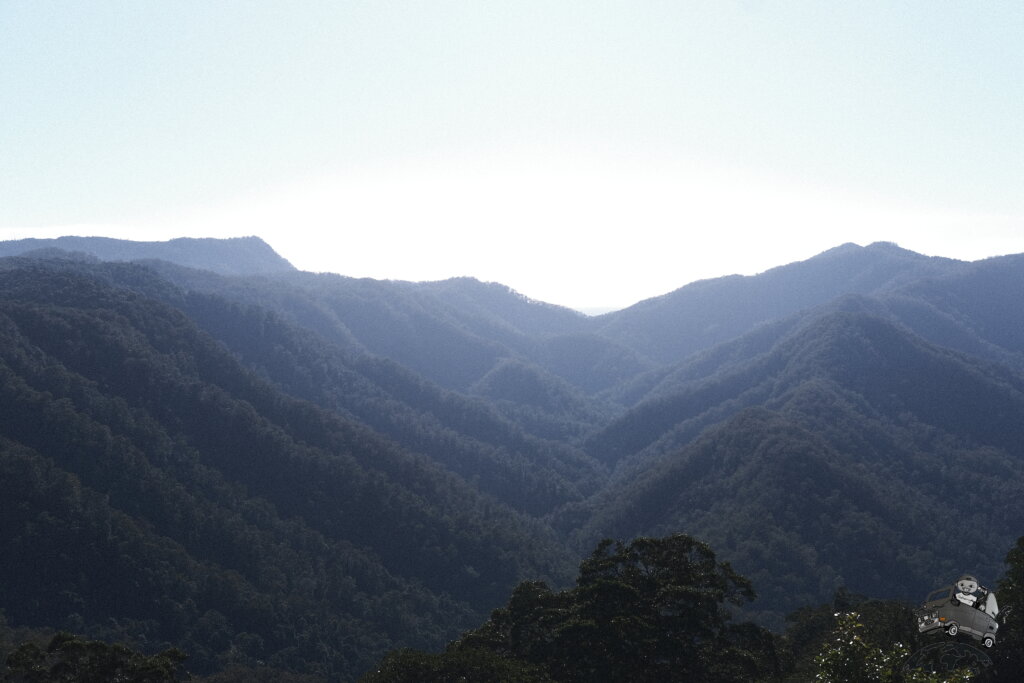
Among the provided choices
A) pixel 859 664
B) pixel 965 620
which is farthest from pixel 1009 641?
pixel 859 664

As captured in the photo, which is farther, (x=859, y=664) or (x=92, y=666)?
(x=92, y=666)

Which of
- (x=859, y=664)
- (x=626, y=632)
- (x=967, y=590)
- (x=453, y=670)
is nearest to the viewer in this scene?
(x=859, y=664)

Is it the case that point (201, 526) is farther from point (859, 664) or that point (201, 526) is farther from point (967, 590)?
point (967, 590)

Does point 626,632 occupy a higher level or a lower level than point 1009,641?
lower

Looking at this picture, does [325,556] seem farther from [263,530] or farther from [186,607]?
[186,607]

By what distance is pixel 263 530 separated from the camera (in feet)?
559

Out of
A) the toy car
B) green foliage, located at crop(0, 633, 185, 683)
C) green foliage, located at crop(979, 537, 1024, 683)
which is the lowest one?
green foliage, located at crop(0, 633, 185, 683)

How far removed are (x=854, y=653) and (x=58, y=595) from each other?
150 m

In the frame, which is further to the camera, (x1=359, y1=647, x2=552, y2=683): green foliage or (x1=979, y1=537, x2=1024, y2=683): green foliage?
(x1=359, y1=647, x2=552, y2=683): green foliage

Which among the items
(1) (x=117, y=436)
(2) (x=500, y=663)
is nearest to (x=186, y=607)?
(1) (x=117, y=436)

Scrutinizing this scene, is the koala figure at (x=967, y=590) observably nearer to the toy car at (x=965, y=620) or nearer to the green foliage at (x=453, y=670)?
the toy car at (x=965, y=620)

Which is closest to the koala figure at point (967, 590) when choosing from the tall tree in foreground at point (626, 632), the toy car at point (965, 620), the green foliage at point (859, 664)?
the toy car at point (965, 620)

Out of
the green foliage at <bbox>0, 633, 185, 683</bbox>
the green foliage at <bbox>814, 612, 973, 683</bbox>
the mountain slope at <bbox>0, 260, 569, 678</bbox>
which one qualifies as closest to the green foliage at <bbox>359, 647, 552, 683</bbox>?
the green foliage at <bbox>0, 633, 185, 683</bbox>

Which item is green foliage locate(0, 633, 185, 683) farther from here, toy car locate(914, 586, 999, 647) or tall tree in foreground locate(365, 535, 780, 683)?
toy car locate(914, 586, 999, 647)
